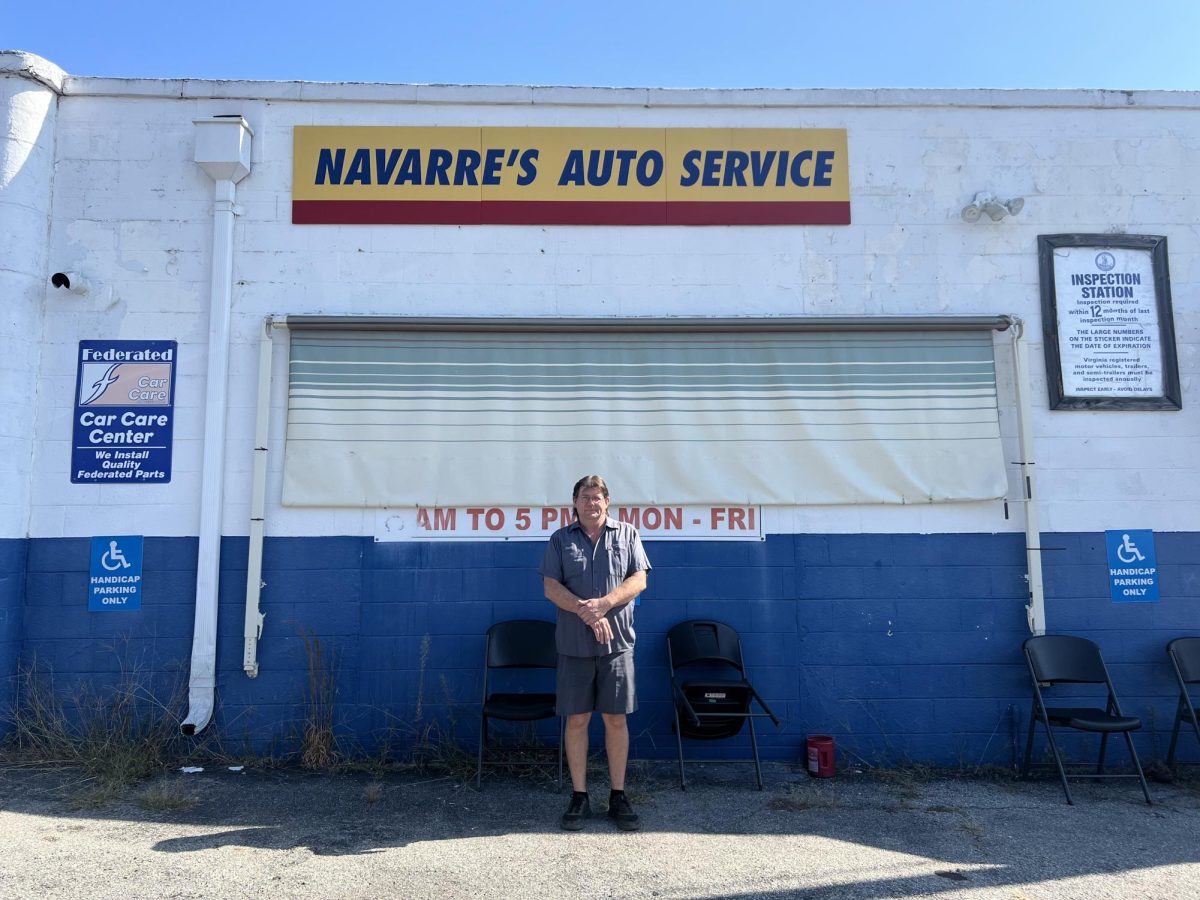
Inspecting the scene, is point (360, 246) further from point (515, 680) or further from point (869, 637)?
point (869, 637)

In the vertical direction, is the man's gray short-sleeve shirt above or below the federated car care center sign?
below

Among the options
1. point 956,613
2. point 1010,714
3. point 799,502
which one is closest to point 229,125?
point 799,502

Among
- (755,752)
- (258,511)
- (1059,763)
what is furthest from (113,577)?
(1059,763)

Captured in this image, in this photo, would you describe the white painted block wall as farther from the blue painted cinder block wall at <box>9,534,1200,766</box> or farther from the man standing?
the man standing

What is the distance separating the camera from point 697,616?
6184 mm

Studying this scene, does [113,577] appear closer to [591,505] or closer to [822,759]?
[591,505]

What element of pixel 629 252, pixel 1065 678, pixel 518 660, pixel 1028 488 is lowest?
pixel 1065 678

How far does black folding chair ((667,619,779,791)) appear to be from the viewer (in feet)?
18.7

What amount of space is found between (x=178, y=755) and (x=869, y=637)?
462 cm

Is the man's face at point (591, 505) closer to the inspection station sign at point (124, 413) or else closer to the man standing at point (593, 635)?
the man standing at point (593, 635)

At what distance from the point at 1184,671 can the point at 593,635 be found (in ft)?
13.5

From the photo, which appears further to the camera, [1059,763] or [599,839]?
[1059,763]

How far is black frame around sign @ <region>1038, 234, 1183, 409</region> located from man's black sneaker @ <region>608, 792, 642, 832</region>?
13.3 ft

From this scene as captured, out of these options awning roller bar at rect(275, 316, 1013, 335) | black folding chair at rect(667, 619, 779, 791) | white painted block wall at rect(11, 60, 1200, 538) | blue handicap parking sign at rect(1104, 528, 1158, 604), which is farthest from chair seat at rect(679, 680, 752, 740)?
blue handicap parking sign at rect(1104, 528, 1158, 604)
